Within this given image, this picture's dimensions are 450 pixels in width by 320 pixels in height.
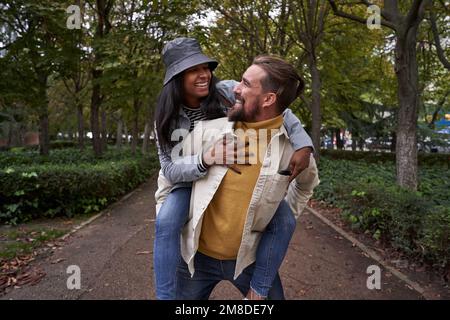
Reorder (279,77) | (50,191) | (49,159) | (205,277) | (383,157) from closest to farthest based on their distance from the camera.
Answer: (279,77) → (205,277) → (50,191) → (49,159) → (383,157)

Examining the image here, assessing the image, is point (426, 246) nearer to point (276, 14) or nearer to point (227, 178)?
point (227, 178)

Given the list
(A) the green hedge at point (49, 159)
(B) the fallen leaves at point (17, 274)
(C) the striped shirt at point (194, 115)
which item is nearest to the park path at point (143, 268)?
(B) the fallen leaves at point (17, 274)

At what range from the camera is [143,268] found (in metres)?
4.36

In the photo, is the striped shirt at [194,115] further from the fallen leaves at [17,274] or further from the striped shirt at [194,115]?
the fallen leaves at [17,274]

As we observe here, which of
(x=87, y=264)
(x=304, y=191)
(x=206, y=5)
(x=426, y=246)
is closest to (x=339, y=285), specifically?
(x=426, y=246)

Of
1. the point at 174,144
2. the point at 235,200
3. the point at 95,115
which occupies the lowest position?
the point at 235,200

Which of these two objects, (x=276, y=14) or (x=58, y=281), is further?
(x=276, y=14)

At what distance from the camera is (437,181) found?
7.73m

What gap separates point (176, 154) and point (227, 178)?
0.30m

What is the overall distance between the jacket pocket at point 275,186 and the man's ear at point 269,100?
339mm

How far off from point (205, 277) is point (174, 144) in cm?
78

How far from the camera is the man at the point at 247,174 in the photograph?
155 cm

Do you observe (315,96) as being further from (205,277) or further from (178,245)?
(178,245)

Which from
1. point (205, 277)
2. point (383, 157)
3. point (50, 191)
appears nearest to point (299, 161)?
point (205, 277)
